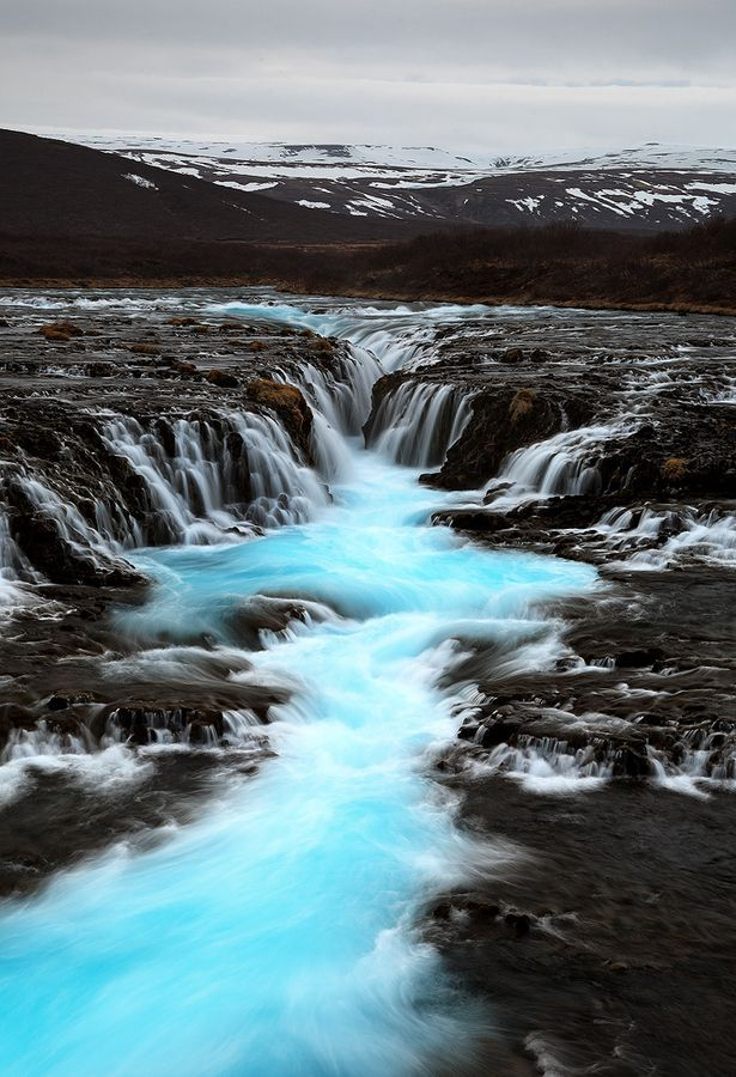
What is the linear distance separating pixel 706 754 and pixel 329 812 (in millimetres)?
2998

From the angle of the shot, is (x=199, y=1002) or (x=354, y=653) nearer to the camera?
(x=199, y=1002)

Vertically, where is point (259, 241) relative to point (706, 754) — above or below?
above

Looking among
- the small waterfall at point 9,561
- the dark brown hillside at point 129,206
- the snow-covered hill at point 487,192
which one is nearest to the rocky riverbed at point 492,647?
the small waterfall at point 9,561

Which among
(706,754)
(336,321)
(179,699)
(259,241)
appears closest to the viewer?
(706,754)

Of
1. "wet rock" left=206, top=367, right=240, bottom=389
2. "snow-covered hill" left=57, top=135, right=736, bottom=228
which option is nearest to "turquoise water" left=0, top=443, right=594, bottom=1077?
"wet rock" left=206, top=367, right=240, bottom=389

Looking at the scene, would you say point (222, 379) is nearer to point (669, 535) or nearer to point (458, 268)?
point (669, 535)

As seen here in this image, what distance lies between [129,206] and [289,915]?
9350cm

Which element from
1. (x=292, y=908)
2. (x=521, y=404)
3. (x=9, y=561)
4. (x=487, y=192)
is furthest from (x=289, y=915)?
(x=487, y=192)

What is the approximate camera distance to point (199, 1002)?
249 inches

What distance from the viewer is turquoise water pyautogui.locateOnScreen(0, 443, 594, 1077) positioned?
5.93 m

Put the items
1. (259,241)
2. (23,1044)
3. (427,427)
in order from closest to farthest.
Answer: (23,1044) < (427,427) < (259,241)

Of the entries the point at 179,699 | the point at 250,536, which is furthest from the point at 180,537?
the point at 179,699

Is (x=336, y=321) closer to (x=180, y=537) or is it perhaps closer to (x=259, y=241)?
(x=180, y=537)

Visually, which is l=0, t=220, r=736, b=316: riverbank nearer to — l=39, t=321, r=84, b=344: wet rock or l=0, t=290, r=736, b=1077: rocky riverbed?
l=0, t=290, r=736, b=1077: rocky riverbed
